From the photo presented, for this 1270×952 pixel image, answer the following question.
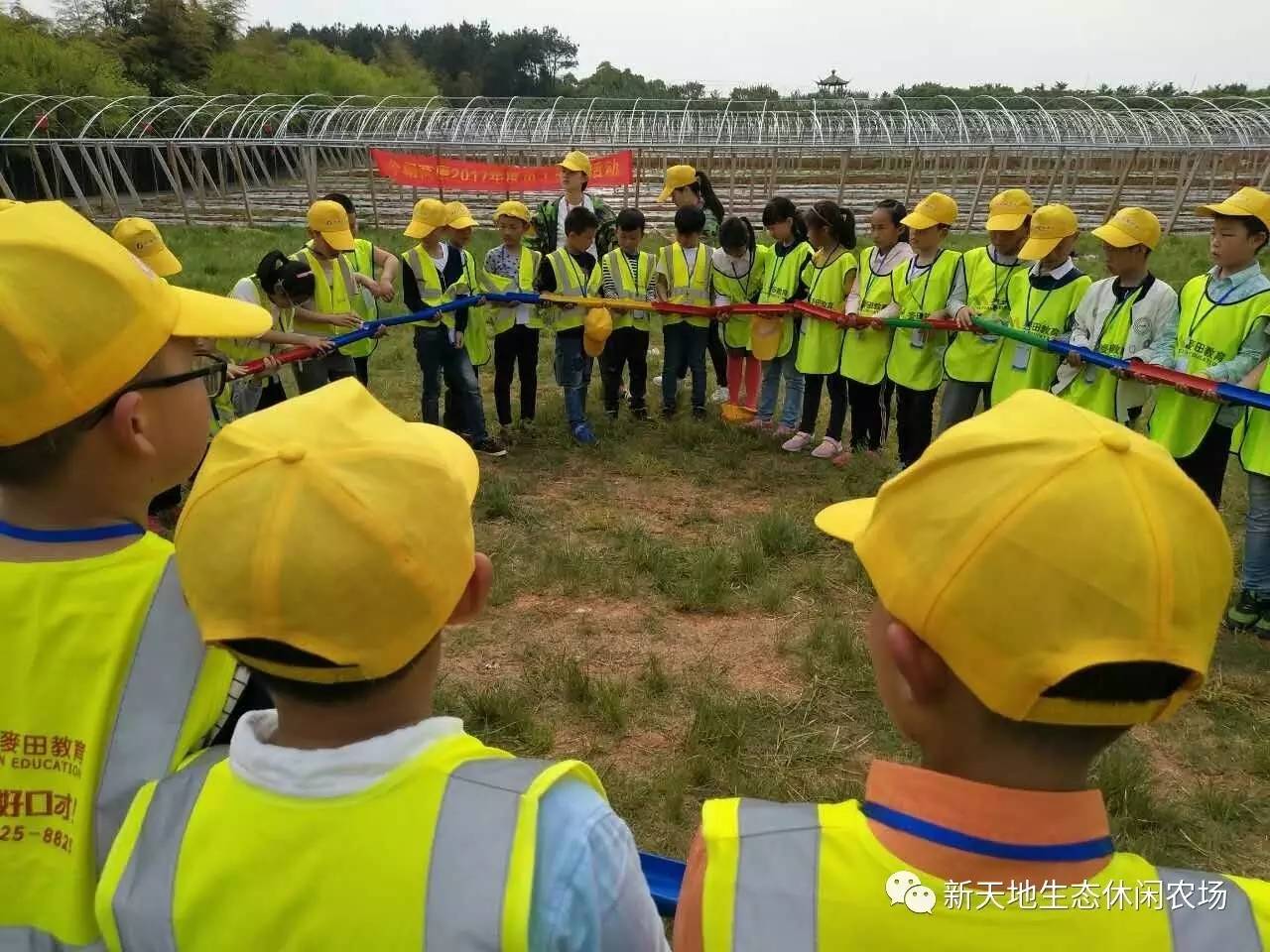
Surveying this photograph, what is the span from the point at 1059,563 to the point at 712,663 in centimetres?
337

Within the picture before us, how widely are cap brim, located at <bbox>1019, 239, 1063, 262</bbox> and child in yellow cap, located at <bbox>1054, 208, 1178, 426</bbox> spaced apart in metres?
0.33

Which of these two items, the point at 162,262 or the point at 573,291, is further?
the point at 573,291

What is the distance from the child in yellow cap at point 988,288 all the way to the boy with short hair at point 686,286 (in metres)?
2.09

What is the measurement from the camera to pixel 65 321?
4.83 ft

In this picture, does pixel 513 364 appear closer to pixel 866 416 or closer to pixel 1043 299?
pixel 866 416

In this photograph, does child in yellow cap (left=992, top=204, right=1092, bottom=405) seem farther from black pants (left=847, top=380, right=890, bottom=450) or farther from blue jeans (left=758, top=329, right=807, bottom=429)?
blue jeans (left=758, top=329, right=807, bottom=429)

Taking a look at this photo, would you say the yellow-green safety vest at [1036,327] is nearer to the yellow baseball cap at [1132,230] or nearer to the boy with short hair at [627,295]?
the yellow baseball cap at [1132,230]

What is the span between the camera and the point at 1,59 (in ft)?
82.8

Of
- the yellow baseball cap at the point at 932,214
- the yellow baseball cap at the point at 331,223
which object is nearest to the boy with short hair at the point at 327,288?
the yellow baseball cap at the point at 331,223

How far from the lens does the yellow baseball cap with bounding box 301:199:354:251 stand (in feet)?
19.8

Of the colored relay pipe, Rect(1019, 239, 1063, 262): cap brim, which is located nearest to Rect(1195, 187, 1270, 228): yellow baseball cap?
the colored relay pipe

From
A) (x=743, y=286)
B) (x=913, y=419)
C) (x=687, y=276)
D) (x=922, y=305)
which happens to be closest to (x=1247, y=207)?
(x=922, y=305)

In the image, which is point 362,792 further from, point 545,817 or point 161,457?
point 161,457

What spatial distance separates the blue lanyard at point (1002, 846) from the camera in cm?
109
